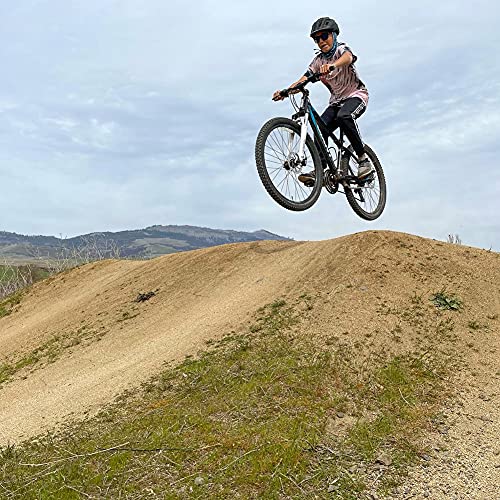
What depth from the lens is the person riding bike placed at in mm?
8492

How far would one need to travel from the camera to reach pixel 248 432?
17.4ft

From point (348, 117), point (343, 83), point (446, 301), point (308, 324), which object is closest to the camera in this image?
point (308, 324)

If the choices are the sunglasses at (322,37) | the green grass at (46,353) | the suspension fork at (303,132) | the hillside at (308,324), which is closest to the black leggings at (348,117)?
the suspension fork at (303,132)

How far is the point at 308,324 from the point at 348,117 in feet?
11.5

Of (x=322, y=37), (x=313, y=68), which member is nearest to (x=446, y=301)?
(x=313, y=68)

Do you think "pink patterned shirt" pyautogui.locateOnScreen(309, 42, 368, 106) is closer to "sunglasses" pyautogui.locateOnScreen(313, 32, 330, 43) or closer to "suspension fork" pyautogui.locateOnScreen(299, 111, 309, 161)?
"sunglasses" pyautogui.locateOnScreen(313, 32, 330, 43)

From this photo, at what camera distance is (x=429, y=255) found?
9477 millimetres

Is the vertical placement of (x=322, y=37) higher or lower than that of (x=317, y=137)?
higher

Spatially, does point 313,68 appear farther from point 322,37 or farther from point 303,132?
point 303,132

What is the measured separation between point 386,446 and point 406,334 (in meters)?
2.47

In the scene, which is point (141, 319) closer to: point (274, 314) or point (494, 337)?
point (274, 314)

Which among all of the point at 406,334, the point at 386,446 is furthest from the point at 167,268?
the point at 386,446

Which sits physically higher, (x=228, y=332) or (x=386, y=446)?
(x=228, y=332)

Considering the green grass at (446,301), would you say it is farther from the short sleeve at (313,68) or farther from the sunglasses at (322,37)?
the sunglasses at (322,37)
